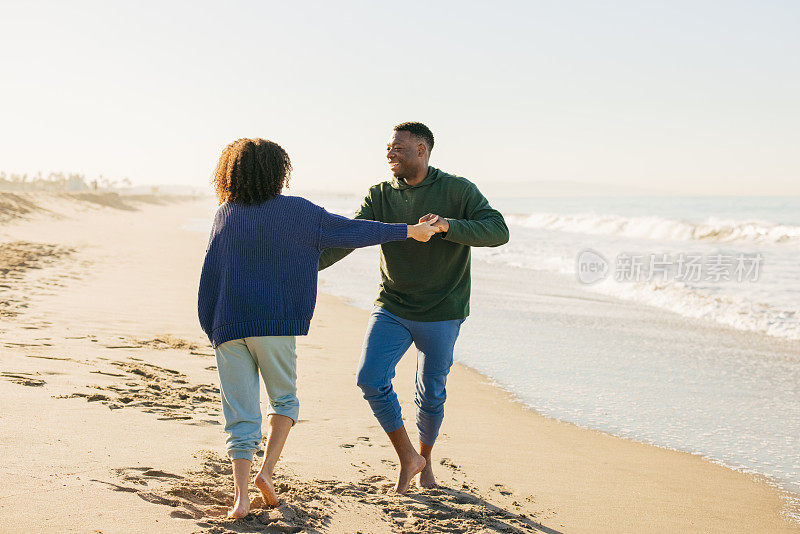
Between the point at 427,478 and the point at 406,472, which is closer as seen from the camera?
the point at 406,472

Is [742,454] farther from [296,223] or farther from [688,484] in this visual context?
[296,223]

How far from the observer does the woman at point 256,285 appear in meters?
3.02

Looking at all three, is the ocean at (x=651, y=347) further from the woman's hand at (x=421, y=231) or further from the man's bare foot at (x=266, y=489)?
the man's bare foot at (x=266, y=489)

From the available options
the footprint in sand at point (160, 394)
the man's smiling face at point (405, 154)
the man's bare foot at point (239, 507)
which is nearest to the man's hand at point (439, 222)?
the man's smiling face at point (405, 154)

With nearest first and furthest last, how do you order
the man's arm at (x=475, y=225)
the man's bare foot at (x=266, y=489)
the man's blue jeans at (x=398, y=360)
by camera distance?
the man's bare foot at (x=266, y=489)
the man's arm at (x=475, y=225)
the man's blue jeans at (x=398, y=360)

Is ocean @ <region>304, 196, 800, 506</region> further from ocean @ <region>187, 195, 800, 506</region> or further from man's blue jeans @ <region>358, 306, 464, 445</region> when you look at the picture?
man's blue jeans @ <region>358, 306, 464, 445</region>

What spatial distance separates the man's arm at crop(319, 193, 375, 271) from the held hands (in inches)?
12.9

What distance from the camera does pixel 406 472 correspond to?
358cm

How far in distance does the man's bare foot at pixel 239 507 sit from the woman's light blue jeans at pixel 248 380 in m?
0.17

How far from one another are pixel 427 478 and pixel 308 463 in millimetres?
679

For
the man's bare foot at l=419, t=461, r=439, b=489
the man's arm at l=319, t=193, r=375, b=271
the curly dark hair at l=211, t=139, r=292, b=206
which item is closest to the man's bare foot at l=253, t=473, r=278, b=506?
the man's bare foot at l=419, t=461, r=439, b=489

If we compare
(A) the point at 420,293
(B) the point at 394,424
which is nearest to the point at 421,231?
(A) the point at 420,293

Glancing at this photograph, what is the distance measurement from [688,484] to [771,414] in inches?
77.8

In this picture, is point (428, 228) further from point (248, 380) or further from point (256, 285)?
point (248, 380)
